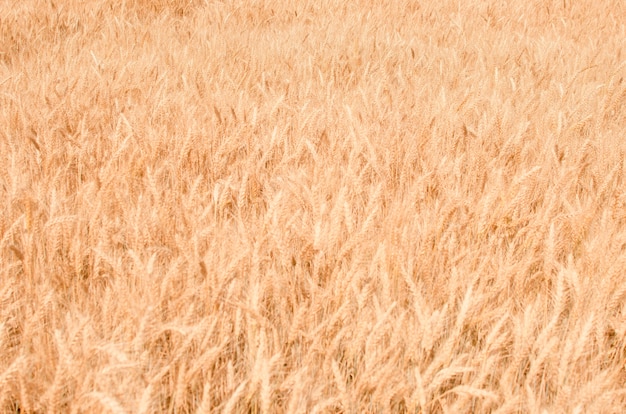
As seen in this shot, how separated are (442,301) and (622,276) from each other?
395mm

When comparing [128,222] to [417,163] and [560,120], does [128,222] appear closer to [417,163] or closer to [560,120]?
[417,163]

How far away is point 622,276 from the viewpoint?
1301mm

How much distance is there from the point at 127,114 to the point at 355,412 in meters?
1.55

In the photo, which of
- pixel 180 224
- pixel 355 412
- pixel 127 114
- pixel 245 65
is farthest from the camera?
pixel 245 65

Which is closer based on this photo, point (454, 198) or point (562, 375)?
point (562, 375)

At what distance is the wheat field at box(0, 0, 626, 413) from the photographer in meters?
1.00

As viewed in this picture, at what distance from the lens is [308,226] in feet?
4.58

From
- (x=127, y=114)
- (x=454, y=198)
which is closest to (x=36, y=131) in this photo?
(x=127, y=114)

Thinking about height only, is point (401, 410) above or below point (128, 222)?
below

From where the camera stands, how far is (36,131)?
198 centimetres

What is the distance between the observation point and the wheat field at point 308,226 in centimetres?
100

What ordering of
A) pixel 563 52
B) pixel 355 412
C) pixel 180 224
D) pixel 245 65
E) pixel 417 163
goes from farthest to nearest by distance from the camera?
pixel 563 52 → pixel 245 65 → pixel 417 163 → pixel 180 224 → pixel 355 412

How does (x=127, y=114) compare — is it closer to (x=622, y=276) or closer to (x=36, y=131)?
(x=36, y=131)

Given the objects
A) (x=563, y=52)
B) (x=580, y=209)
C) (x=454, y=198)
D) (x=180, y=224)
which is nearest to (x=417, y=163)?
(x=454, y=198)
